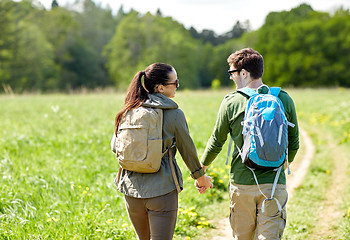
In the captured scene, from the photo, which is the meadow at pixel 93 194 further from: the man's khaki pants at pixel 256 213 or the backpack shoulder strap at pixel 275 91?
the backpack shoulder strap at pixel 275 91

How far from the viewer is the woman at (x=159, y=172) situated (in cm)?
275

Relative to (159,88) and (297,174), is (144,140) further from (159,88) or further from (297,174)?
(297,174)

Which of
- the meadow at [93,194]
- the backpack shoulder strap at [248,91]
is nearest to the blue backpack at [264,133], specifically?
the backpack shoulder strap at [248,91]

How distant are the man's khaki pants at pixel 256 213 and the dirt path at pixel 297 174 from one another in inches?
63.4

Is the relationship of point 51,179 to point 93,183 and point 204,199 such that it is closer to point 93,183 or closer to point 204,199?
point 93,183

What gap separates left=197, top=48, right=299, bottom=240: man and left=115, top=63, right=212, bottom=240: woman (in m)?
0.42

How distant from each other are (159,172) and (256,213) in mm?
927

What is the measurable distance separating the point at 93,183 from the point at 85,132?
3.69 meters

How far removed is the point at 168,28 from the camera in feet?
216

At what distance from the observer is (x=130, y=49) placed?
5938cm

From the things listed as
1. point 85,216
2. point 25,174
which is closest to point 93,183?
point 25,174

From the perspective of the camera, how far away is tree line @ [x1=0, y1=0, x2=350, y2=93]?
1933 inches

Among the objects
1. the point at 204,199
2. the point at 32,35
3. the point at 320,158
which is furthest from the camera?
the point at 32,35

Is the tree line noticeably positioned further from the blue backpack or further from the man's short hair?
the blue backpack
